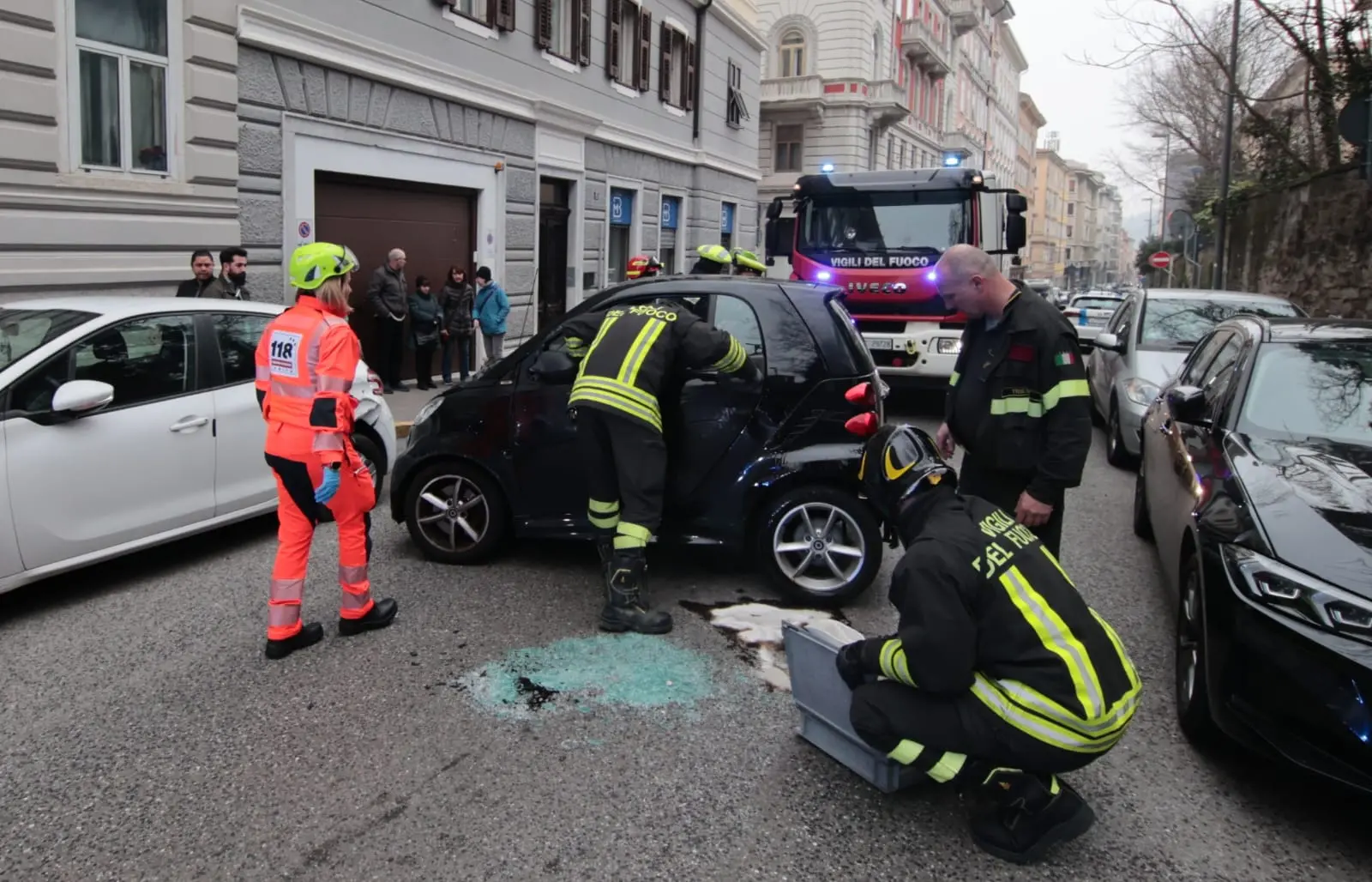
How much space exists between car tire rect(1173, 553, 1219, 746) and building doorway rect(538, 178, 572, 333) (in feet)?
46.3

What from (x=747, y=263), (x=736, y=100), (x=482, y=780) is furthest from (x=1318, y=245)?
(x=482, y=780)

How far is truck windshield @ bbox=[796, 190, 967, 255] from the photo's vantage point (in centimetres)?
1098

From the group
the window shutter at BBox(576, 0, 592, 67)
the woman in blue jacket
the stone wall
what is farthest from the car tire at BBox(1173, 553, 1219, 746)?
the window shutter at BBox(576, 0, 592, 67)

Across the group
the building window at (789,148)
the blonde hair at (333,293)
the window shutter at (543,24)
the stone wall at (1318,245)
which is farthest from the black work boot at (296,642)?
the building window at (789,148)

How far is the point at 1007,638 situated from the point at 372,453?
4968 millimetres

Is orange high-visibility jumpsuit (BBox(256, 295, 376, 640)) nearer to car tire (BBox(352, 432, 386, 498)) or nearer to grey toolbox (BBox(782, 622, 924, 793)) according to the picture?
grey toolbox (BBox(782, 622, 924, 793))

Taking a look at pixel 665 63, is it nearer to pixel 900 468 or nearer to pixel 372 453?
pixel 372 453

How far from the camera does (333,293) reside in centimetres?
422

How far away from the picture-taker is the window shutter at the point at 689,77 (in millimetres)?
21359

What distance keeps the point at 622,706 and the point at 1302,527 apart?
2381 millimetres

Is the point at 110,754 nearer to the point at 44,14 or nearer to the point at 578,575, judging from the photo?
the point at 578,575

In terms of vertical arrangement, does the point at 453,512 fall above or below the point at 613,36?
below

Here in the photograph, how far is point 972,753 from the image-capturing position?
276 centimetres

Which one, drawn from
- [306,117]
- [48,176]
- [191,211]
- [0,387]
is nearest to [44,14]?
[48,176]
